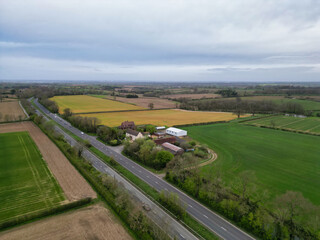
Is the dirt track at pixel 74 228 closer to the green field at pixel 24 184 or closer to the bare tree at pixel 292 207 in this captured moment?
the green field at pixel 24 184

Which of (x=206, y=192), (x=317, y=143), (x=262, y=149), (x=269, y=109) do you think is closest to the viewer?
(x=206, y=192)

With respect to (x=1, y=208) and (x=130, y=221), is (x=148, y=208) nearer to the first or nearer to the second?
(x=130, y=221)

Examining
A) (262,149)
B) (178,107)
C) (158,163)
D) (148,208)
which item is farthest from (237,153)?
(178,107)

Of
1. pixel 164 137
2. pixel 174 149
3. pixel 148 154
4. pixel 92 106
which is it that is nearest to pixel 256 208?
pixel 148 154

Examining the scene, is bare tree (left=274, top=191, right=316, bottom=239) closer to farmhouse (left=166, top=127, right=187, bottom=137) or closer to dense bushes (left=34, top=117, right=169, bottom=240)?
dense bushes (left=34, top=117, right=169, bottom=240)

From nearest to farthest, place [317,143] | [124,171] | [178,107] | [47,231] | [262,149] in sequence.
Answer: [47,231]
[124,171]
[262,149]
[317,143]
[178,107]

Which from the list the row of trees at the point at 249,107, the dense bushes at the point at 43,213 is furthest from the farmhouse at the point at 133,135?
the row of trees at the point at 249,107
